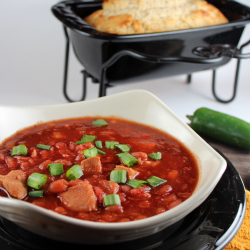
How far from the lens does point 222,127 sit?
9.85ft

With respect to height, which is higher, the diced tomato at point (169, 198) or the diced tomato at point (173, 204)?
the diced tomato at point (173, 204)

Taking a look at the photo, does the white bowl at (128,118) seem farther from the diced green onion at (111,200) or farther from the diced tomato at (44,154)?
the diced tomato at (44,154)

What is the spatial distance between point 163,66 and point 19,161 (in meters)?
2.26

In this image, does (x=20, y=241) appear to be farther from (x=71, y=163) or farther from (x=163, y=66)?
(x=163, y=66)

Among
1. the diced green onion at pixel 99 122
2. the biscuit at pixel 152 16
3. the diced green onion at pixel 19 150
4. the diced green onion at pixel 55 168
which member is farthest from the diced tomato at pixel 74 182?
the biscuit at pixel 152 16

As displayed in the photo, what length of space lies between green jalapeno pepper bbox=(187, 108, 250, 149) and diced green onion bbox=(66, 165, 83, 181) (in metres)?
1.30

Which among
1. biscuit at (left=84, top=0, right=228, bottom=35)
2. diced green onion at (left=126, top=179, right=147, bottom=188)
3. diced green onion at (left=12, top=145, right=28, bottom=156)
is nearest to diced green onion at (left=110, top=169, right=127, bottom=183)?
diced green onion at (left=126, top=179, right=147, bottom=188)

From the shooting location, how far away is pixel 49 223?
1.60 metres

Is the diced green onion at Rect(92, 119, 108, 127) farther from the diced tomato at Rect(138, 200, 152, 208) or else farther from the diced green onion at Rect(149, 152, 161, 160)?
the diced tomato at Rect(138, 200, 152, 208)

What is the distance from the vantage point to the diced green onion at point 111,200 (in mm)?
1824

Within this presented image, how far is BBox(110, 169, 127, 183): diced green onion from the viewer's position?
1998 millimetres

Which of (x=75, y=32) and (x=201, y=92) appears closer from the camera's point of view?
(x=75, y=32)

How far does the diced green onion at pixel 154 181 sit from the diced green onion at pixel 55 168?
43 centimetres

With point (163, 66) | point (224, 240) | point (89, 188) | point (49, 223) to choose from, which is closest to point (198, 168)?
point (224, 240)
